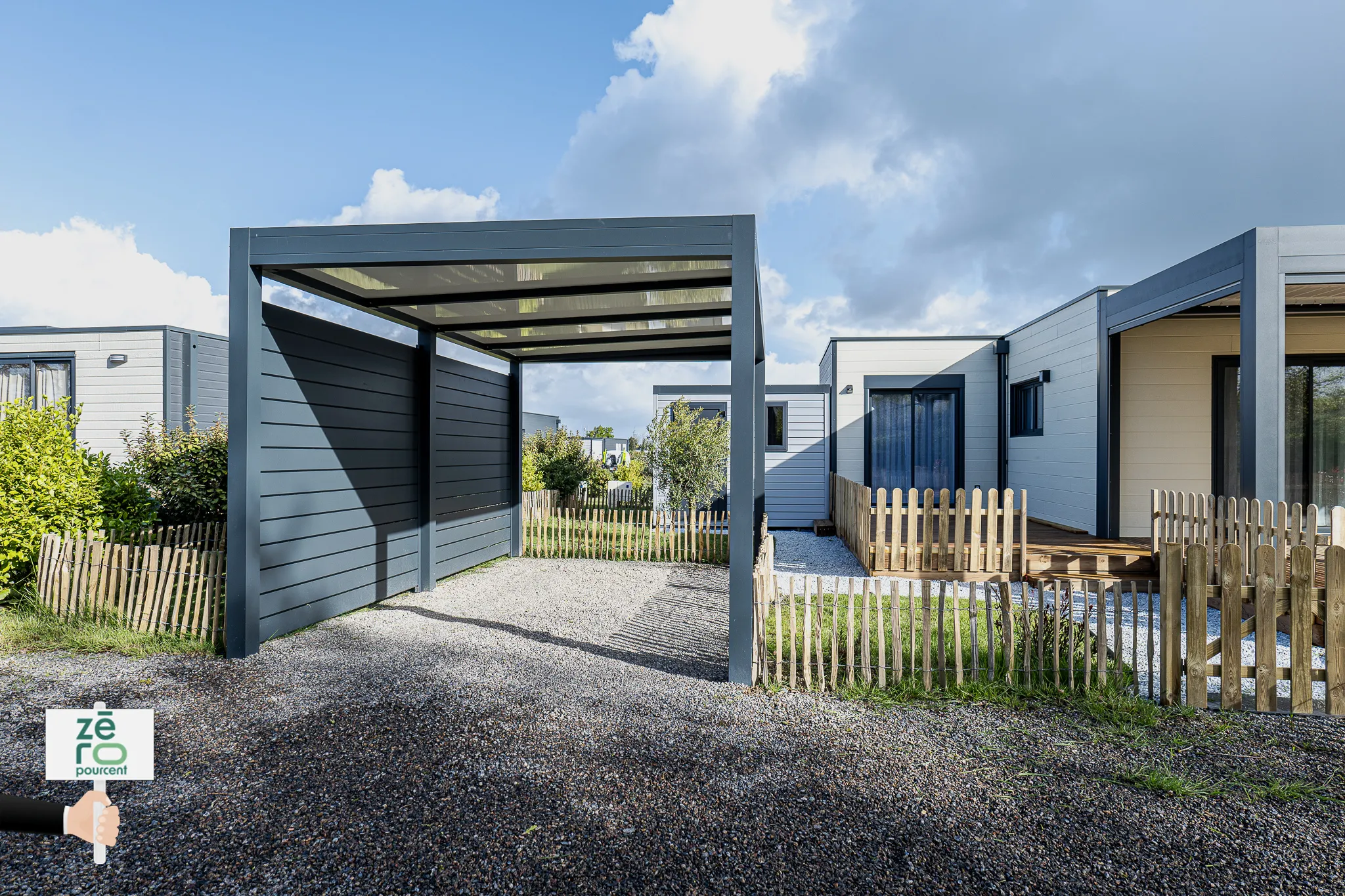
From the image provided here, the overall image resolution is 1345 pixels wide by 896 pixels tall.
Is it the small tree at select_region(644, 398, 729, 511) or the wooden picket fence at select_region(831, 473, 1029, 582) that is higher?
the small tree at select_region(644, 398, 729, 511)

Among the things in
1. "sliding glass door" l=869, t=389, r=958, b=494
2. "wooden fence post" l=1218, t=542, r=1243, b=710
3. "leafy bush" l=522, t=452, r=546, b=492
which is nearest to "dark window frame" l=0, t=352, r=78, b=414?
"leafy bush" l=522, t=452, r=546, b=492

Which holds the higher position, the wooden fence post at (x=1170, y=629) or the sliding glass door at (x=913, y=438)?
the sliding glass door at (x=913, y=438)

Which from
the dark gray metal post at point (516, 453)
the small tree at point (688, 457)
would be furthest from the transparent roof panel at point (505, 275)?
the small tree at point (688, 457)

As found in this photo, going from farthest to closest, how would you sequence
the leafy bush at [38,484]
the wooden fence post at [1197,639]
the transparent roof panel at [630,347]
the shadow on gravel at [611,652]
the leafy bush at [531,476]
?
the leafy bush at [531,476] < the transparent roof panel at [630,347] < the leafy bush at [38,484] < the shadow on gravel at [611,652] < the wooden fence post at [1197,639]

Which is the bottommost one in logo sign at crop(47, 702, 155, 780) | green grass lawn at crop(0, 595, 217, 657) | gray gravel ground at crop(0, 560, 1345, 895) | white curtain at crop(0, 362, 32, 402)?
gray gravel ground at crop(0, 560, 1345, 895)

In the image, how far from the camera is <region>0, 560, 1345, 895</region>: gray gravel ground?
8.78 ft

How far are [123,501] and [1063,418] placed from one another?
13.9 m

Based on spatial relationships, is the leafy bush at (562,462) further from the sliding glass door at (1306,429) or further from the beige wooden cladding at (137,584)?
the sliding glass door at (1306,429)

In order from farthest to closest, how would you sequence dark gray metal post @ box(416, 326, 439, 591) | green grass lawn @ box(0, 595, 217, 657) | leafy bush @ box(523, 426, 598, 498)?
leafy bush @ box(523, 426, 598, 498) → dark gray metal post @ box(416, 326, 439, 591) → green grass lawn @ box(0, 595, 217, 657)

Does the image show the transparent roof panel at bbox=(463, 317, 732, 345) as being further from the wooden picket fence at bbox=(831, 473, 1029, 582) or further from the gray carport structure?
the wooden picket fence at bbox=(831, 473, 1029, 582)

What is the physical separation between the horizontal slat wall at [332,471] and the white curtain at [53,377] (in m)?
11.1

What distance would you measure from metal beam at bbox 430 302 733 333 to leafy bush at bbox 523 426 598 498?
10.4m

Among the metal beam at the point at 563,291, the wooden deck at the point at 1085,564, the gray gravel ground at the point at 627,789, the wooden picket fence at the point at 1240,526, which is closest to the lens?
the gray gravel ground at the point at 627,789

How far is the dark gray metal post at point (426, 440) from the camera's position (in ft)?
27.2
